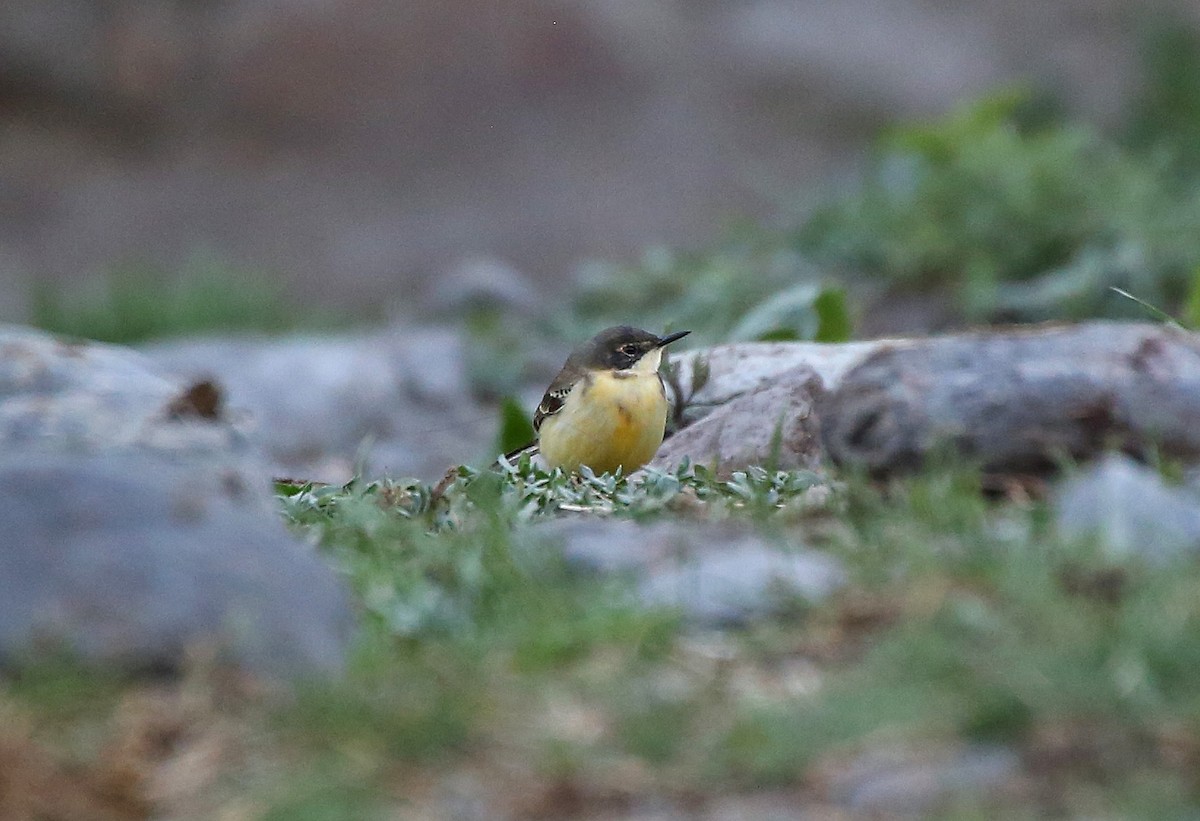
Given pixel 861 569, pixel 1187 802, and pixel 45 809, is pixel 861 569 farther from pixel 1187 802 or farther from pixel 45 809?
pixel 45 809

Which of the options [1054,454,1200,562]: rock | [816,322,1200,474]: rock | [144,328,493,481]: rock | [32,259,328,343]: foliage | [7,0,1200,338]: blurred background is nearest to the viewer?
[1054,454,1200,562]: rock

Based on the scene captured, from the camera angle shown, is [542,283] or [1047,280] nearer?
[1047,280]

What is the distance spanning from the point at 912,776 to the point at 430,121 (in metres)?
15.2

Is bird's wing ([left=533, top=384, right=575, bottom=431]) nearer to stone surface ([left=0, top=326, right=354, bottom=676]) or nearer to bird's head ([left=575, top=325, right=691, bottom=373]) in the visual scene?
bird's head ([left=575, top=325, right=691, bottom=373])

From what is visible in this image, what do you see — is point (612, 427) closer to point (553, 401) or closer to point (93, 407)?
point (553, 401)

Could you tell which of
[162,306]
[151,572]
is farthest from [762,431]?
[162,306]

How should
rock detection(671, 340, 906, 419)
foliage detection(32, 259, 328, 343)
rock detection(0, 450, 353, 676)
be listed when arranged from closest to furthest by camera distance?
rock detection(0, 450, 353, 676)
rock detection(671, 340, 906, 419)
foliage detection(32, 259, 328, 343)

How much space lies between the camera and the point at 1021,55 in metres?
18.9

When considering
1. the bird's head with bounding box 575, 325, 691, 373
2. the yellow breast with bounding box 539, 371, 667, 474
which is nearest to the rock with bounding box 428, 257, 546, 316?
the bird's head with bounding box 575, 325, 691, 373

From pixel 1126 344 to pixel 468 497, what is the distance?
2002mm

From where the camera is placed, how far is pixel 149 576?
383cm

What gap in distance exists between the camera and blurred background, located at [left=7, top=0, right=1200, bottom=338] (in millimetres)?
17281

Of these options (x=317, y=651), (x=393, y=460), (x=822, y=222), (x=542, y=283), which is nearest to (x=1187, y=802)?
(x=317, y=651)

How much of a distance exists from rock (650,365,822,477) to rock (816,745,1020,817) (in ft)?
9.37
